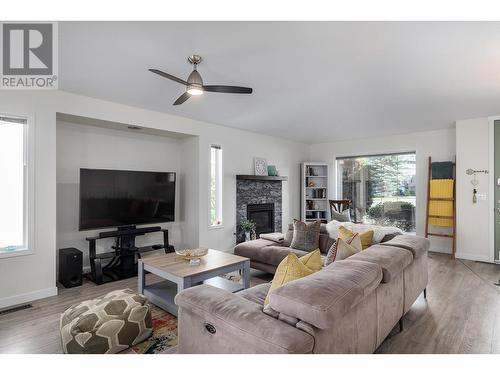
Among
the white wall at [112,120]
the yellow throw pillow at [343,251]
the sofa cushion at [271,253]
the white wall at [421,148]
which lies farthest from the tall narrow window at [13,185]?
the white wall at [421,148]

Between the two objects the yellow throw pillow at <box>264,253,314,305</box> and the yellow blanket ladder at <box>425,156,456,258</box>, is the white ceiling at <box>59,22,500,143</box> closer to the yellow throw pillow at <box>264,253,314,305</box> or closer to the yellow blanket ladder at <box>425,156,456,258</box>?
the yellow blanket ladder at <box>425,156,456,258</box>

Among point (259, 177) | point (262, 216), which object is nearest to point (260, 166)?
point (259, 177)

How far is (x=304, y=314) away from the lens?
4.26 ft

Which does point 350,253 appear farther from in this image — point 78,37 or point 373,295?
point 78,37

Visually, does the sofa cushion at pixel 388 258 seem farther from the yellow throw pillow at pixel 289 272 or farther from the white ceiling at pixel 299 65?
the white ceiling at pixel 299 65

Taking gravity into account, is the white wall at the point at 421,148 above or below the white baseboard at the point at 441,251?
above

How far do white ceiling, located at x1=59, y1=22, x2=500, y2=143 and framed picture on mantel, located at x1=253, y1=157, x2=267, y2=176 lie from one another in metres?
1.49

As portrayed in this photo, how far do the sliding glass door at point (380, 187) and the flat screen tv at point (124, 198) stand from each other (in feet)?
14.0

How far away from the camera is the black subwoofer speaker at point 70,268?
3.55 meters

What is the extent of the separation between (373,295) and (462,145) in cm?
443

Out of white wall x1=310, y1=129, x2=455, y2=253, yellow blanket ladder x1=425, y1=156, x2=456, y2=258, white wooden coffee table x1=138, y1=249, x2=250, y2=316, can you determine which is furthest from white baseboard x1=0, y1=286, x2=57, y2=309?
white wall x1=310, y1=129, x2=455, y2=253

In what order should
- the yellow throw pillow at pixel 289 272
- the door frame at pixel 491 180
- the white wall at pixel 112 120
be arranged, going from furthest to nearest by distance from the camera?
the door frame at pixel 491 180 → the white wall at pixel 112 120 → the yellow throw pillow at pixel 289 272

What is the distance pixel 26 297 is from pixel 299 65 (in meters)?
3.87

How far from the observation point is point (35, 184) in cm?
320
